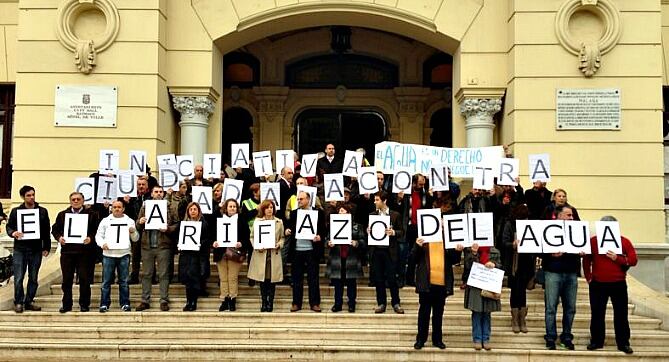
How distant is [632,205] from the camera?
13.1m

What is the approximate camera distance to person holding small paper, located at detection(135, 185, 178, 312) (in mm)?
10430

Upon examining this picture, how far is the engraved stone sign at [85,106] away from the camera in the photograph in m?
13.4

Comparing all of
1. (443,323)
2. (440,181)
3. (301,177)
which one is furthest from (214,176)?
(443,323)

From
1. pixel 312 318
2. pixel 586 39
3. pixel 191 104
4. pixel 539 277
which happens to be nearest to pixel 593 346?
pixel 539 277

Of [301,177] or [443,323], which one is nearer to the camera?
[443,323]

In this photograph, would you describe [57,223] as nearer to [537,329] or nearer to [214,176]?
[214,176]

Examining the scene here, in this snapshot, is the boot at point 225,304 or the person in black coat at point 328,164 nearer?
the boot at point 225,304

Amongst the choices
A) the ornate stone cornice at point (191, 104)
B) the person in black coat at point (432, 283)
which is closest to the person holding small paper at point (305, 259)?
the person in black coat at point (432, 283)

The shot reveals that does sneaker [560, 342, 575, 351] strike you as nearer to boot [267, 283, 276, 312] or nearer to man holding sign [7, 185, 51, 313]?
boot [267, 283, 276, 312]

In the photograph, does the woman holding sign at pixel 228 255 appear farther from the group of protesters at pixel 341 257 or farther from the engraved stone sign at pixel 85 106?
the engraved stone sign at pixel 85 106

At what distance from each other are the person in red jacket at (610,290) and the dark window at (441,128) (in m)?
9.03

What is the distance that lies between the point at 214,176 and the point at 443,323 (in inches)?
178

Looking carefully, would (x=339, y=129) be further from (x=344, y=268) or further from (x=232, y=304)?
(x=232, y=304)

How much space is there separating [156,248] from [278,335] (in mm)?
2304
